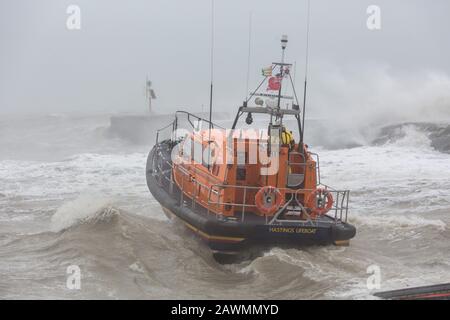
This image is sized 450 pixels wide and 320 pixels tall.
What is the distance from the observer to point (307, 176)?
846 centimetres

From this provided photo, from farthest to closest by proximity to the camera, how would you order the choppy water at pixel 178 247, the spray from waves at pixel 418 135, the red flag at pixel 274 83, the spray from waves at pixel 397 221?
the spray from waves at pixel 418 135 < the spray from waves at pixel 397 221 < the red flag at pixel 274 83 < the choppy water at pixel 178 247

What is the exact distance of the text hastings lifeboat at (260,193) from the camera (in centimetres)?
780

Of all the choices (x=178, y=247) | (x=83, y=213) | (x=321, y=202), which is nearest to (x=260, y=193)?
(x=321, y=202)

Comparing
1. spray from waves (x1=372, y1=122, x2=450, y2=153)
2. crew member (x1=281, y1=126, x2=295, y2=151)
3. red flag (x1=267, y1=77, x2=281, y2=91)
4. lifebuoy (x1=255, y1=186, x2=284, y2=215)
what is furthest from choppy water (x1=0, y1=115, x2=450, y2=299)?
spray from waves (x1=372, y1=122, x2=450, y2=153)

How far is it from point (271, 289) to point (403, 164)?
11765mm

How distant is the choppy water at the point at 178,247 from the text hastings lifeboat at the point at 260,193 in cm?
29

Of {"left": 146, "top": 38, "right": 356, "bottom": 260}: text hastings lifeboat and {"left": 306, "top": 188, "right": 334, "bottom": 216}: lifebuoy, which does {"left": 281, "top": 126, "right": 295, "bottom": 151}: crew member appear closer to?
{"left": 146, "top": 38, "right": 356, "bottom": 260}: text hastings lifeboat

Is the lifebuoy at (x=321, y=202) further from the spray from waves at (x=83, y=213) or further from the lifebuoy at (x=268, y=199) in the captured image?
the spray from waves at (x=83, y=213)

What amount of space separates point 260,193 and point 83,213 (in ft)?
10.9

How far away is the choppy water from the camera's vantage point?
6.70 m

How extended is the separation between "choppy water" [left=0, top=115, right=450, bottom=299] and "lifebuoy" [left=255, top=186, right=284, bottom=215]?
21.9 inches

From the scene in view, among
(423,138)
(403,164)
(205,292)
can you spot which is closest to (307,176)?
(205,292)

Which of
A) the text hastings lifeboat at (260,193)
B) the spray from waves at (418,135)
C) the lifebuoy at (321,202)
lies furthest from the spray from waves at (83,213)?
the spray from waves at (418,135)
